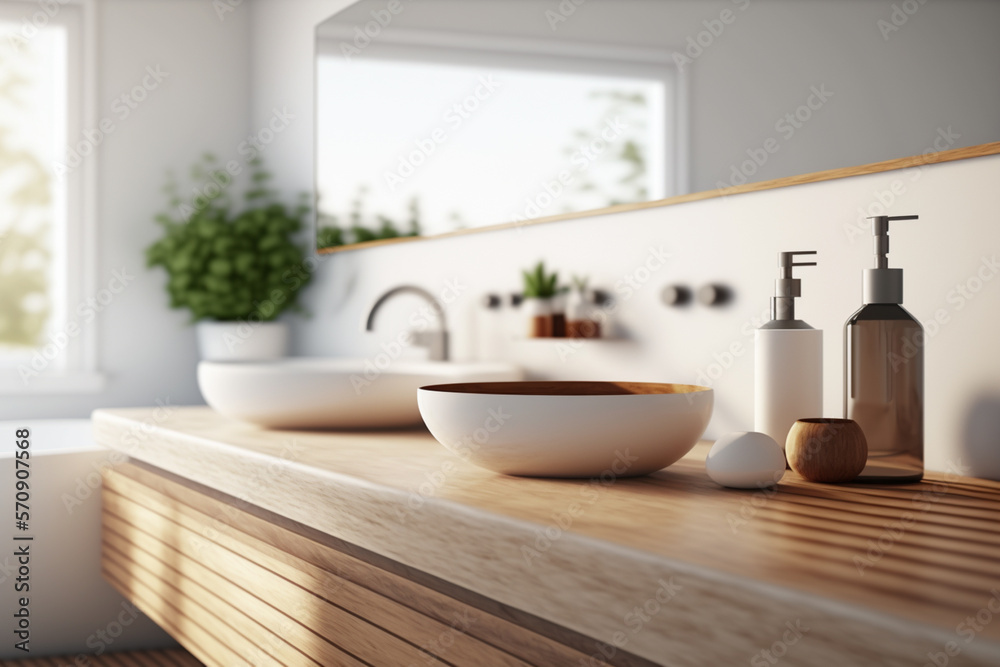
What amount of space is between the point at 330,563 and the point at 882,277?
74 cm

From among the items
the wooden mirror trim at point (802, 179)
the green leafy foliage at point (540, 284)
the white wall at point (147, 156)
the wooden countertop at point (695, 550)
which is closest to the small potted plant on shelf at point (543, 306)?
the green leafy foliage at point (540, 284)

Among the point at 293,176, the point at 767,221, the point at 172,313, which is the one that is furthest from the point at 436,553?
the point at 172,313

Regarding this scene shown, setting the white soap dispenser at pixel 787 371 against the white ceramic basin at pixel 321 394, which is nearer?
the white soap dispenser at pixel 787 371

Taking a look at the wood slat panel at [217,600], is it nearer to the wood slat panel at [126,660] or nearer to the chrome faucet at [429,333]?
the wood slat panel at [126,660]

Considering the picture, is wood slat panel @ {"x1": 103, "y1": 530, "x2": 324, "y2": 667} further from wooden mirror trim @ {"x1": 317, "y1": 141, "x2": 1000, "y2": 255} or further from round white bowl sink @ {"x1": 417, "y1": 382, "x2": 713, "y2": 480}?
wooden mirror trim @ {"x1": 317, "y1": 141, "x2": 1000, "y2": 255}

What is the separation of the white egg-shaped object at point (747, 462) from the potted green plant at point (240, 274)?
2117mm

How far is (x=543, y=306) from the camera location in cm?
176

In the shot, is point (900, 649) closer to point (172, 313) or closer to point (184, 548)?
point (184, 548)

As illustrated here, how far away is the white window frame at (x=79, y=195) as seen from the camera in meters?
3.11

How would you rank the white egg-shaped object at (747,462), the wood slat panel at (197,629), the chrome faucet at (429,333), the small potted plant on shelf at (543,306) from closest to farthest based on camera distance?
the white egg-shaped object at (747,462) → the wood slat panel at (197,629) → the small potted plant on shelf at (543,306) → the chrome faucet at (429,333)

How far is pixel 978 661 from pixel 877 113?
2.84 ft

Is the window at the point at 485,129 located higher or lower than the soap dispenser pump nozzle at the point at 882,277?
higher

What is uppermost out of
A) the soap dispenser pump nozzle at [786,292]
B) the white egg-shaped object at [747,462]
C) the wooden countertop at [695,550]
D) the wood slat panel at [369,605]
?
the soap dispenser pump nozzle at [786,292]

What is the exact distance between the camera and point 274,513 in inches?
53.5
